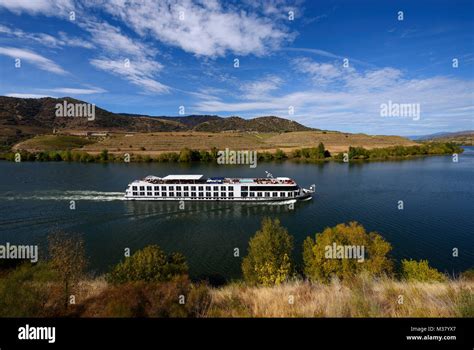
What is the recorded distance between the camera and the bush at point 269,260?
20172mm

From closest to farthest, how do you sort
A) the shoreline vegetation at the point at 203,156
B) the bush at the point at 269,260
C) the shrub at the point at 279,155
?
the bush at the point at 269,260 → the shoreline vegetation at the point at 203,156 → the shrub at the point at 279,155

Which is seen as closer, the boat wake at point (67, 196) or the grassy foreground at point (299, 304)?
the grassy foreground at point (299, 304)

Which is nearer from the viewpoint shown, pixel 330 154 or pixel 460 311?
pixel 460 311

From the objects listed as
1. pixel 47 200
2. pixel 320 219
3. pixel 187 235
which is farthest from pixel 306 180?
pixel 47 200

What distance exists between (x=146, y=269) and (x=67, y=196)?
118ft

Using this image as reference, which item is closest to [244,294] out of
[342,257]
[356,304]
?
[356,304]

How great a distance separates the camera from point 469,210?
39.5 m

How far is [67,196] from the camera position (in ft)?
152

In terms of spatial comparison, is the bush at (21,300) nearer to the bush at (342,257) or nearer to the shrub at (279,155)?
the bush at (342,257)

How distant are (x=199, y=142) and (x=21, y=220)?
101991 millimetres

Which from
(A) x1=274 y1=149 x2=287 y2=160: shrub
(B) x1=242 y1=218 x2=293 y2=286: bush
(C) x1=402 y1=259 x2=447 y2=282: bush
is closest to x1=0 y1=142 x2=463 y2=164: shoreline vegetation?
(A) x1=274 y1=149 x2=287 y2=160: shrub

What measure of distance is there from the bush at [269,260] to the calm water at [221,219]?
290 cm

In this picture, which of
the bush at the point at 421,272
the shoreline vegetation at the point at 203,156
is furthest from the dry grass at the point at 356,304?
the shoreline vegetation at the point at 203,156
